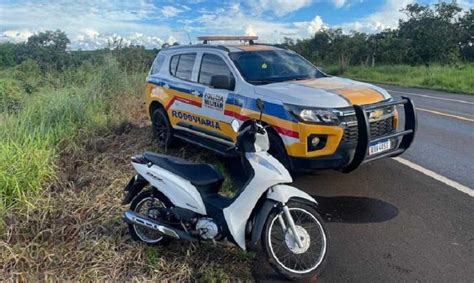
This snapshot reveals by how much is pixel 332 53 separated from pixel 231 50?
3941cm

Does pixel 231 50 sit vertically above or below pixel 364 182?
above

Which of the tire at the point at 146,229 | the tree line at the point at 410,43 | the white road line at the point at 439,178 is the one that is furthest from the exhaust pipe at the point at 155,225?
the tree line at the point at 410,43

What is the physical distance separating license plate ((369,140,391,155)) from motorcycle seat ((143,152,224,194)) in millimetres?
1954

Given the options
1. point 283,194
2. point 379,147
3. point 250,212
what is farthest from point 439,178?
point 250,212

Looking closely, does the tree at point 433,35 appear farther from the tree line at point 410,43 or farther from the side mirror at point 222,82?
the side mirror at point 222,82

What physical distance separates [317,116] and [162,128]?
11.9ft

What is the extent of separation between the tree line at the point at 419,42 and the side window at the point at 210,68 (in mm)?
29132

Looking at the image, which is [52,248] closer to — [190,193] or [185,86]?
[190,193]

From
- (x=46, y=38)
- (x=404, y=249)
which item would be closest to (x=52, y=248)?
(x=404, y=249)

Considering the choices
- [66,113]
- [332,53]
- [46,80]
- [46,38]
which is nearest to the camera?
[66,113]

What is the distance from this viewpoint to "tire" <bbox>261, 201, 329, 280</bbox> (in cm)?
321

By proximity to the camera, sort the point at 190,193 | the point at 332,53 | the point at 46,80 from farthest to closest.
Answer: the point at 332,53 < the point at 46,80 < the point at 190,193

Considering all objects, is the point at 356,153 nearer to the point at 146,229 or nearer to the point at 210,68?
the point at 146,229

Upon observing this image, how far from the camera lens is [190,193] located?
3.49 meters
